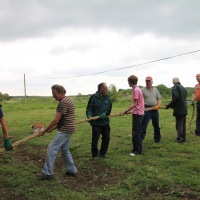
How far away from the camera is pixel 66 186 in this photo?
5.71 m

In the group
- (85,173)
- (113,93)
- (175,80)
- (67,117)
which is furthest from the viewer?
(113,93)

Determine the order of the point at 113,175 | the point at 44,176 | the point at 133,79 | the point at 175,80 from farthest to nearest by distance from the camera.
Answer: the point at 175,80
the point at 133,79
the point at 113,175
the point at 44,176

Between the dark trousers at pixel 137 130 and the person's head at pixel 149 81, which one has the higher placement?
the person's head at pixel 149 81

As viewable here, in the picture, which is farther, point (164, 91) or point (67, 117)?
point (164, 91)

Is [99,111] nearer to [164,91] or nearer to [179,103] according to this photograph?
[179,103]

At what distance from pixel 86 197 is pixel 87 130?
25.7 ft

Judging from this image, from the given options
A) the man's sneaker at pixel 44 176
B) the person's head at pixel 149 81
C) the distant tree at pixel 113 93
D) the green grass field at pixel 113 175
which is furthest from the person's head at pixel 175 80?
the distant tree at pixel 113 93

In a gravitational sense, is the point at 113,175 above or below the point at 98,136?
below

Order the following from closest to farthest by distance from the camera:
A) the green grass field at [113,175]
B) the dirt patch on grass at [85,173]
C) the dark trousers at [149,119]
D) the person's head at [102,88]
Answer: the green grass field at [113,175] < the dirt patch on grass at [85,173] < the person's head at [102,88] < the dark trousers at [149,119]

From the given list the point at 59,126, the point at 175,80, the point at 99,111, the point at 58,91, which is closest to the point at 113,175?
the point at 59,126

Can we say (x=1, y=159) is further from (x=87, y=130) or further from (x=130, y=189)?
(x=87, y=130)

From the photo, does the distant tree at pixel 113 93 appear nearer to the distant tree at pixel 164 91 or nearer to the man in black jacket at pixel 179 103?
the distant tree at pixel 164 91

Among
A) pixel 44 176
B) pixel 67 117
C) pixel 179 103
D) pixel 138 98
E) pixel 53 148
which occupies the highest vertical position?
pixel 138 98

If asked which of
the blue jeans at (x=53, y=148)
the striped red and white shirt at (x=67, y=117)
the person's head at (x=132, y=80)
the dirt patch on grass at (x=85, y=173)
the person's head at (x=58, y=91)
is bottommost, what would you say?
the dirt patch on grass at (x=85, y=173)
